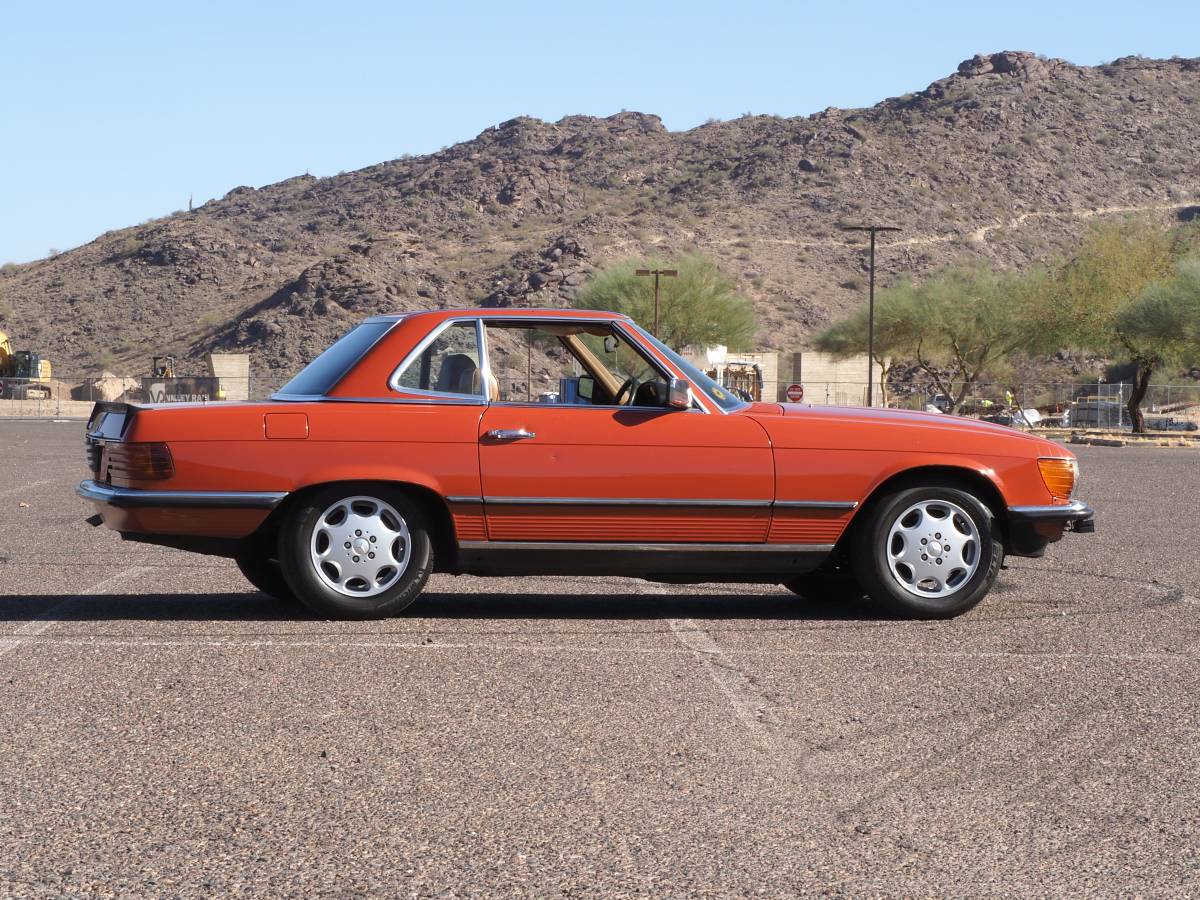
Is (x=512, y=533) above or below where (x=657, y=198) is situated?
below

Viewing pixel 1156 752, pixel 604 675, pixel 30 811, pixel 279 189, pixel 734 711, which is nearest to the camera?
pixel 30 811

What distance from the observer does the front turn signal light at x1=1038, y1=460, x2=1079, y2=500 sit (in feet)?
29.6

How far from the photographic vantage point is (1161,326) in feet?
174

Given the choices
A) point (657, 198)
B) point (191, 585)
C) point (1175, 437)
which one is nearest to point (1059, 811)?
point (191, 585)

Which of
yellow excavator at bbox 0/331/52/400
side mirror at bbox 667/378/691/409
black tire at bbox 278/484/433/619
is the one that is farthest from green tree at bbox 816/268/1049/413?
black tire at bbox 278/484/433/619

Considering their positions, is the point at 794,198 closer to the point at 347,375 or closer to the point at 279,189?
the point at 279,189

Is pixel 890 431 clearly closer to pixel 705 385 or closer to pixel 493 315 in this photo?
pixel 705 385

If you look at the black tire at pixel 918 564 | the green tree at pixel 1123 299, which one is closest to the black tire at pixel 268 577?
the black tire at pixel 918 564

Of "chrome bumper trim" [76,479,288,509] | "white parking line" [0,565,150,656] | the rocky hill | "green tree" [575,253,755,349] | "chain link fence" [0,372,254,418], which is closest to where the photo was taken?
"white parking line" [0,565,150,656]

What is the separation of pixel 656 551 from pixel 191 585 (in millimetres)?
3409

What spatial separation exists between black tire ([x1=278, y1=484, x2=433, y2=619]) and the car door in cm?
39

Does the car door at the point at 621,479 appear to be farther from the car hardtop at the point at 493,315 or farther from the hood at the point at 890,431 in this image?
the car hardtop at the point at 493,315

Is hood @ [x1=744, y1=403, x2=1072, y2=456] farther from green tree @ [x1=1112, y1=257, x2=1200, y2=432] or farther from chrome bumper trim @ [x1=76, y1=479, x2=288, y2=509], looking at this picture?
green tree @ [x1=1112, y1=257, x2=1200, y2=432]

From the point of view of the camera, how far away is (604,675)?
723 cm
